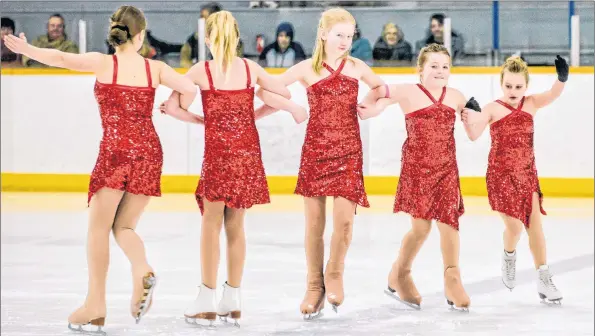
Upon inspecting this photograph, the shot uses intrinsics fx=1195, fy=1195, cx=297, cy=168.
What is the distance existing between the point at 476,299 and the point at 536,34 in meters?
6.42

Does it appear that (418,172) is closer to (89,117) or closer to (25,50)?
(25,50)

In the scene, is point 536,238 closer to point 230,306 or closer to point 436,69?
point 436,69

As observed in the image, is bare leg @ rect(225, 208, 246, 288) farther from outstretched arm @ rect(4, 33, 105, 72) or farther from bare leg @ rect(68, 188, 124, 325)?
outstretched arm @ rect(4, 33, 105, 72)

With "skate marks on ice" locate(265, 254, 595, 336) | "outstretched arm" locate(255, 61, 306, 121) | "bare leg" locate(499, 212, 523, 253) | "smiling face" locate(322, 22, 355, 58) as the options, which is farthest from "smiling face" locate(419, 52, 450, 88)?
"skate marks on ice" locate(265, 254, 595, 336)

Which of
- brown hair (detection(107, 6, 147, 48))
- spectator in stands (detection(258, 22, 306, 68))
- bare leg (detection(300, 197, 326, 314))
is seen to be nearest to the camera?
brown hair (detection(107, 6, 147, 48))

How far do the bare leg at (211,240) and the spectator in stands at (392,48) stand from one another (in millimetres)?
6874

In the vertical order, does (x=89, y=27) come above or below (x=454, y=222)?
above

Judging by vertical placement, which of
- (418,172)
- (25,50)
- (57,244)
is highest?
(25,50)

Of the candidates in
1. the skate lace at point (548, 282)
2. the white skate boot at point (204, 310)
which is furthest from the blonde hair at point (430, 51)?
the white skate boot at point (204, 310)

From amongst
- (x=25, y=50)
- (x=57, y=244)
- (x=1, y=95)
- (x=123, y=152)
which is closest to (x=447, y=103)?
(x=123, y=152)

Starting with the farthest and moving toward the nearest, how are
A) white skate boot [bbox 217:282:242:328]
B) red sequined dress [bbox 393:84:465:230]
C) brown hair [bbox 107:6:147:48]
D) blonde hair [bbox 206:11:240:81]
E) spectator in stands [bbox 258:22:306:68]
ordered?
spectator in stands [bbox 258:22:306:68] < red sequined dress [bbox 393:84:465:230] < white skate boot [bbox 217:282:242:328] < blonde hair [bbox 206:11:240:81] < brown hair [bbox 107:6:147:48]

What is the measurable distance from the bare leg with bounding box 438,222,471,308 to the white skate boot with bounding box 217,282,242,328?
101 centimetres

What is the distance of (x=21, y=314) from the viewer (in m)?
5.47

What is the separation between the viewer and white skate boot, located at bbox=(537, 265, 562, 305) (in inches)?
228
